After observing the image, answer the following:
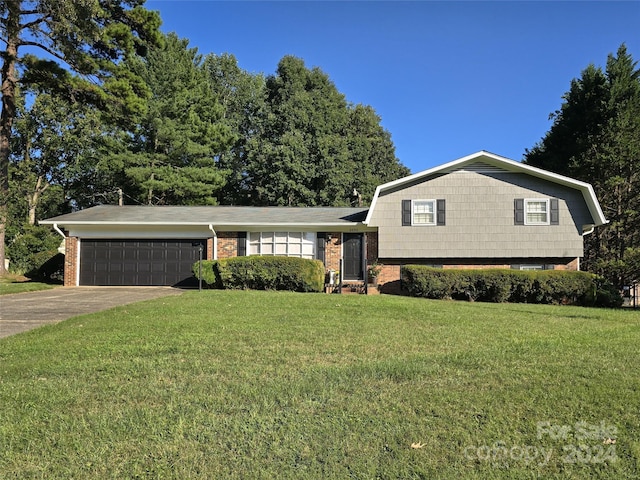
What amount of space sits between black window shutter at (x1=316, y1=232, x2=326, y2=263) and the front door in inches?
29.1

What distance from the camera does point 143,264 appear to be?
16391 mm

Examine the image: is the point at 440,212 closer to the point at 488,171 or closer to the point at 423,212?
the point at 423,212

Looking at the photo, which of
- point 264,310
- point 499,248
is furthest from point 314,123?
point 264,310

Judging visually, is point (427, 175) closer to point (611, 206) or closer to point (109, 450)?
point (611, 206)

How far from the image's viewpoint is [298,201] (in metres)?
29.3

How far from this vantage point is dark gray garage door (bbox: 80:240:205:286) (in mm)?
16312

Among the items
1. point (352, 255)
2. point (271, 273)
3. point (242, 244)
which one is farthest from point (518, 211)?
point (242, 244)

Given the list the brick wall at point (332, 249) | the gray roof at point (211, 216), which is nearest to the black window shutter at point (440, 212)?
the gray roof at point (211, 216)

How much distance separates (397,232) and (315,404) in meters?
12.6

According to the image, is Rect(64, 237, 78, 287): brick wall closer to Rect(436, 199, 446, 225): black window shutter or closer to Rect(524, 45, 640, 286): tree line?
Rect(436, 199, 446, 225): black window shutter

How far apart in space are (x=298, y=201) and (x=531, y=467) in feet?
88.4

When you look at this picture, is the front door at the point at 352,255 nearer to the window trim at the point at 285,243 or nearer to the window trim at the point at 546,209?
the window trim at the point at 285,243

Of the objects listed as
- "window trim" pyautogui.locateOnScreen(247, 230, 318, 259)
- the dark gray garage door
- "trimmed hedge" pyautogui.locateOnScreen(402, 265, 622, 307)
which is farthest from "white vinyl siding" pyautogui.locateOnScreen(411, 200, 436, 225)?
the dark gray garage door

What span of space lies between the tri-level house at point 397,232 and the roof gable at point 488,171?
0.04 m
